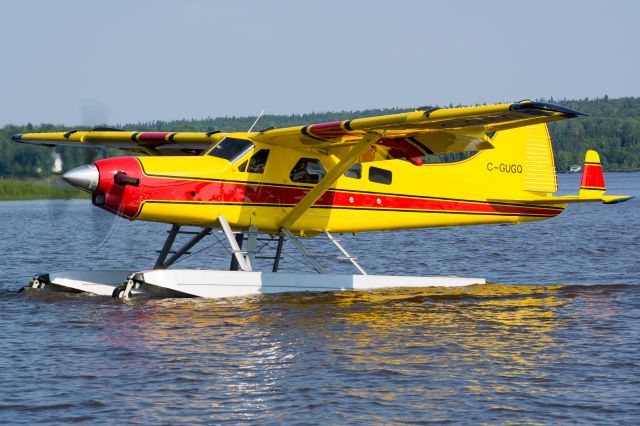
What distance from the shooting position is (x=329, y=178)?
14.0m

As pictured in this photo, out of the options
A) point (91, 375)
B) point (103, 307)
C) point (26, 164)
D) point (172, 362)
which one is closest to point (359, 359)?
point (172, 362)

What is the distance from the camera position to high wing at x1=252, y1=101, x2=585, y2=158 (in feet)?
39.4

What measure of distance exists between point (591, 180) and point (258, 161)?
5.97m

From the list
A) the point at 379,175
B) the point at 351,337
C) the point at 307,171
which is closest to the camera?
the point at 351,337

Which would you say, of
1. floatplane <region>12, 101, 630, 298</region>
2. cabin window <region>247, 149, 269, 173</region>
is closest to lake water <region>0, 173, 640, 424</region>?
floatplane <region>12, 101, 630, 298</region>

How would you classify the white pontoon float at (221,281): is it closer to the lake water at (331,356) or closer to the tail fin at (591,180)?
the lake water at (331,356)

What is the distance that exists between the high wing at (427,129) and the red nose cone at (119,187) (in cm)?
210

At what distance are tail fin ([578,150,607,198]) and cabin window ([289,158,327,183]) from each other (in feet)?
15.2

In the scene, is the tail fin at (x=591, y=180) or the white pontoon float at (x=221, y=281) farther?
the tail fin at (x=591, y=180)

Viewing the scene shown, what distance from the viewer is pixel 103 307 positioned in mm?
13109

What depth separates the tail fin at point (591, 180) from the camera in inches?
648

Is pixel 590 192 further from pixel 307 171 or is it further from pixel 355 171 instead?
pixel 307 171

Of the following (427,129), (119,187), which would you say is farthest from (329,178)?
(119,187)

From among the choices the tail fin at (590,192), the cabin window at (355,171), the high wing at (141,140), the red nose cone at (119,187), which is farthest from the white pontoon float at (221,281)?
the tail fin at (590,192)
